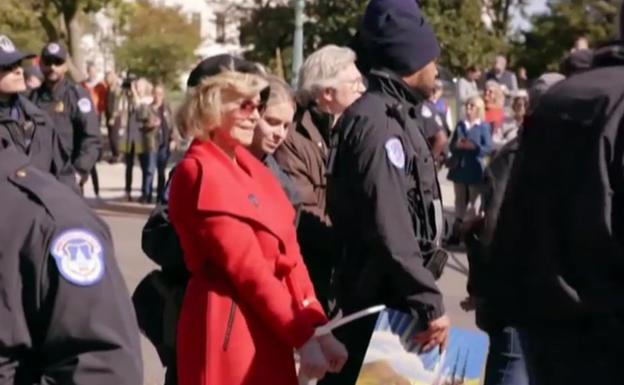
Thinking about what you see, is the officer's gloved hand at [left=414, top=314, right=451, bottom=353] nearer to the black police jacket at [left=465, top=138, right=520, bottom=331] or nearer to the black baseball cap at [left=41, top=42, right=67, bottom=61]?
the black police jacket at [left=465, top=138, right=520, bottom=331]

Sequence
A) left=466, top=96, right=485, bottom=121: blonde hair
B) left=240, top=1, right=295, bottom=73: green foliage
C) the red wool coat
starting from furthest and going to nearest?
left=240, top=1, right=295, bottom=73: green foliage < left=466, top=96, right=485, bottom=121: blonde hair < the red wool coat

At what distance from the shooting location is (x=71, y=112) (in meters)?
10.8

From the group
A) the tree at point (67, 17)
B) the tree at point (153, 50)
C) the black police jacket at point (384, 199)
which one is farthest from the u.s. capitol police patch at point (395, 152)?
the tree at point (153, 50)

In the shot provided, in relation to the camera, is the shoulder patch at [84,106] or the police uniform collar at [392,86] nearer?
the police uniform collar at [392,86]

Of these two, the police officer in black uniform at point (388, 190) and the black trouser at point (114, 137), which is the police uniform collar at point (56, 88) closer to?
the police officer in black uniform at point (388, 190)

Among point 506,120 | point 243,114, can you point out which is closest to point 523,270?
point 243,114

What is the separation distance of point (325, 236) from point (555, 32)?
41.7 metres

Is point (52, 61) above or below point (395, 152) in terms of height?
below

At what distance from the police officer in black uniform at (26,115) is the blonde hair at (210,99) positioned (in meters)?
3.23

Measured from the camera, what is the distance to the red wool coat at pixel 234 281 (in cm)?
439

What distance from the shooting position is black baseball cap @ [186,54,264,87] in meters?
4.68

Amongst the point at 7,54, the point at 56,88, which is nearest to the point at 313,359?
the point at 7,54

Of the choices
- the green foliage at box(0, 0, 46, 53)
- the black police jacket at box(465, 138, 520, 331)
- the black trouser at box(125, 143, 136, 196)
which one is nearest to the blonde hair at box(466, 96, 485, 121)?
the black trouser at box(125, 143, 136, 196)

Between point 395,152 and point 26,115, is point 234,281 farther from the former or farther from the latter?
point 26,115
